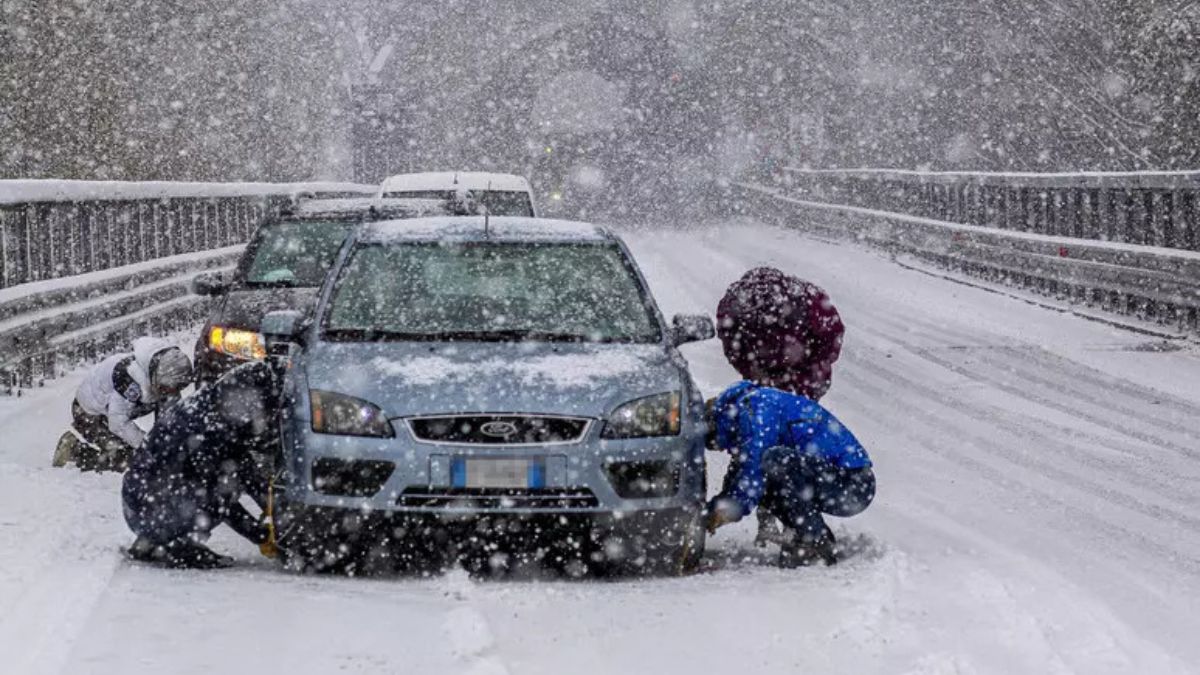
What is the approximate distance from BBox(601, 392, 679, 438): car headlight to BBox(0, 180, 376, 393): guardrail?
5489mm

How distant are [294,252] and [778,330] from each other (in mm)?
4357

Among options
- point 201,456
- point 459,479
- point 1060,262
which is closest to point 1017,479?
point 459,479

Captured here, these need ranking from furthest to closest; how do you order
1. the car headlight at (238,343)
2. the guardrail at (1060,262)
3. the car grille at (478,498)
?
the guardrail at (1060,262)
the car headlight at (238,343)
the car grille at (478,498)

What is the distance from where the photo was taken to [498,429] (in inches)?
240

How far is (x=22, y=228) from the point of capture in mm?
12336

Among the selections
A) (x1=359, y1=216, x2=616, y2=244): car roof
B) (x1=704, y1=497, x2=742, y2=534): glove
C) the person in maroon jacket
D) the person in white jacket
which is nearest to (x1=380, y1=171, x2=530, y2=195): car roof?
the person in white jacket

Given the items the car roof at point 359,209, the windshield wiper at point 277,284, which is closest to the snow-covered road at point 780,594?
the windshield wiper at point 277,284

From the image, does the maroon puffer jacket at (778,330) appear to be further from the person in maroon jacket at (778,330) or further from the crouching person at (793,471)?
the crouching person at (793,471)

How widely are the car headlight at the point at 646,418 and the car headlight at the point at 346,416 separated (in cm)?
82

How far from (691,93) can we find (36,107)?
114ft

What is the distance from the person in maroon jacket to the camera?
24.3 ft

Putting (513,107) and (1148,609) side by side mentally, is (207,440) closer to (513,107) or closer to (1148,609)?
(1148,609)

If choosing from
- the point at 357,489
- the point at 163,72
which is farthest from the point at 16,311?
the point at 163,72

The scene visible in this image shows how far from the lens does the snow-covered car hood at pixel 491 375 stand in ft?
20.2
